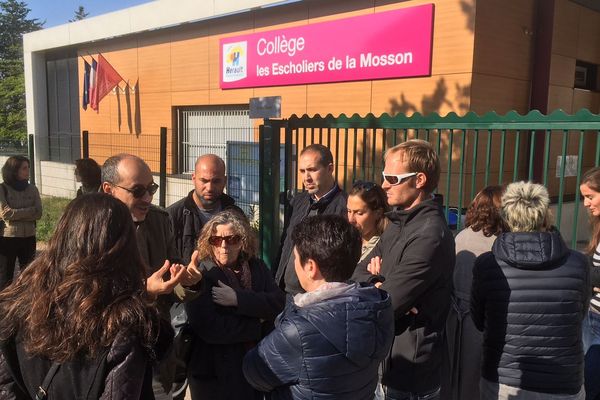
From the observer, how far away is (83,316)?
151 cm

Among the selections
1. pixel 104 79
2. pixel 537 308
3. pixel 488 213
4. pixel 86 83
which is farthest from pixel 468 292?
pixel 86 83

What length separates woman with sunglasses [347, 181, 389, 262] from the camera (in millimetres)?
3088

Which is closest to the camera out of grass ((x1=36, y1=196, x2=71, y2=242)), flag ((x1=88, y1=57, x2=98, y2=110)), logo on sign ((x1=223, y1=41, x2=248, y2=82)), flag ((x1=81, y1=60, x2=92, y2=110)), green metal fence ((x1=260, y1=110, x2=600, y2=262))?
green metal fence ((x1=260, y1=110, x2=600, y2=262))

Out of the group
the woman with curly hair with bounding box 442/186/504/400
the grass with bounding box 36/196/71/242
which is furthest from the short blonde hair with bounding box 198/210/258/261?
the grass with bounding box 36/196/71/242

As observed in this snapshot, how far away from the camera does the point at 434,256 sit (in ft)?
7.40

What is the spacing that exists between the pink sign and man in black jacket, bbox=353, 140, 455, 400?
550 cm

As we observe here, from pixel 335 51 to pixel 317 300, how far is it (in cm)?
744

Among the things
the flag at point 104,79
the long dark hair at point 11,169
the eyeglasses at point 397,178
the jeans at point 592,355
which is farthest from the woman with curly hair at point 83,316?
the flag at point 104,79

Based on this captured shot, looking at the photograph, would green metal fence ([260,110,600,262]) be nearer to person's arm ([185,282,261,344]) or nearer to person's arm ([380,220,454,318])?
person's arm ([380,220,454,318])

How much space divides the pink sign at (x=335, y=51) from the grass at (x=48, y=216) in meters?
4.68

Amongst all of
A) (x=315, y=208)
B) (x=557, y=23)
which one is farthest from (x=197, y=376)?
(x=557, y=23)

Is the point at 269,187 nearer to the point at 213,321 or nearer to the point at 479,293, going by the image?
the point at 213,321

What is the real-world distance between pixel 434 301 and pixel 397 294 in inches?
9.3

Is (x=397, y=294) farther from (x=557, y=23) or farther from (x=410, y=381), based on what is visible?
(x=557, y=23)
